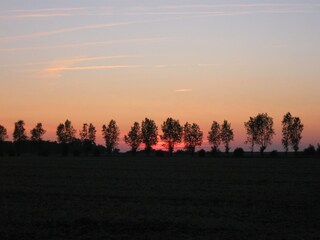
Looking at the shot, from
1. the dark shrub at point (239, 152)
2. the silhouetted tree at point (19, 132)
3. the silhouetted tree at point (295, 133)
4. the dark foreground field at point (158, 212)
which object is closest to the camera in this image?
the dark foreground field at point (158, 212)

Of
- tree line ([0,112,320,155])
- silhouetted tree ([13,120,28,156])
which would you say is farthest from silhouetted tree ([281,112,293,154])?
silhouetted tree ([13,120,28,156])

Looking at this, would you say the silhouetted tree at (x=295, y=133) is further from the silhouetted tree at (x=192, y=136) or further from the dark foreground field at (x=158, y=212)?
the dark foreground field at (x=158, y=212)

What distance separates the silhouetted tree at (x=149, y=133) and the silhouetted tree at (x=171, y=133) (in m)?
4.52

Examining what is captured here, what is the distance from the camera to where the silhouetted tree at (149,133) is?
181 m

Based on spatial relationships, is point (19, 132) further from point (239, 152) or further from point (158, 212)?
point (158, 212)

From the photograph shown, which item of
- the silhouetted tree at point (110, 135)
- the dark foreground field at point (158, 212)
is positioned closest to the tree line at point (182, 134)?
the silhouetted tree at point (110, 135)

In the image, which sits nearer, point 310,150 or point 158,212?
point 158,212

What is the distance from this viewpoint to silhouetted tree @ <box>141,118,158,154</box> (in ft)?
595

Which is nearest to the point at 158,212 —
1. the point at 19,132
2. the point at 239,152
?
the point at 239,152

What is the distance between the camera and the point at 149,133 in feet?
605

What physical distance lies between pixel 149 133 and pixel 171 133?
9.90 meters

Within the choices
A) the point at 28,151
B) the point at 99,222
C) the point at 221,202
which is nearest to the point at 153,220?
the point at 99,222

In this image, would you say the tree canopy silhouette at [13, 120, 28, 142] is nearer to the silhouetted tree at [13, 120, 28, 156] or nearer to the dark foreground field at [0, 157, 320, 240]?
the silhouetted tree at [13, 120, 28, 156]

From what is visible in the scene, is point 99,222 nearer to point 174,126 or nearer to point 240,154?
point 240,154
